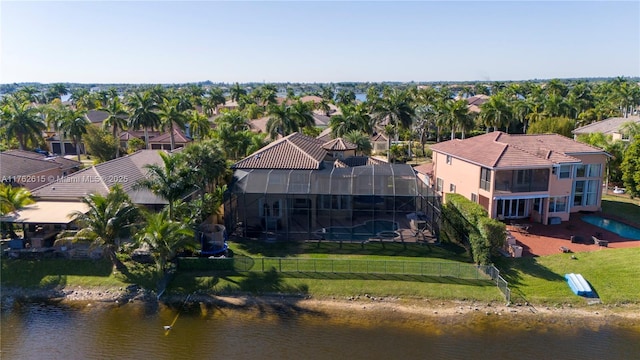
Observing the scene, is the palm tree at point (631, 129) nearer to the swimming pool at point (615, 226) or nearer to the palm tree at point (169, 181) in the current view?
the swimming pool at point (615, 226)

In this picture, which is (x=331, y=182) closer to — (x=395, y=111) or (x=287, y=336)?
(x=287, y=336)

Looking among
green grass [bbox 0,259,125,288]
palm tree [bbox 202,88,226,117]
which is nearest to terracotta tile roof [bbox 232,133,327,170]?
green grass [bbox 0,259,125,288]

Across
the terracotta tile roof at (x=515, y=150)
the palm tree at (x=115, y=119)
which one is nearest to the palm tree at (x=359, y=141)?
the terracotta tile roof at (x=515, y=150)

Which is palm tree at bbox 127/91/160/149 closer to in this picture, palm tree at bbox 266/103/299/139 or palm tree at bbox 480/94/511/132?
palm tree at bbox 266/103/299/139

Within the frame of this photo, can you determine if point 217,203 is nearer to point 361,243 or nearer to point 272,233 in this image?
point 272,233

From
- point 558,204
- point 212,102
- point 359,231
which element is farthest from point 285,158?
point 212,102

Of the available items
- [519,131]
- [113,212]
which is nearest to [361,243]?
[113,212]
